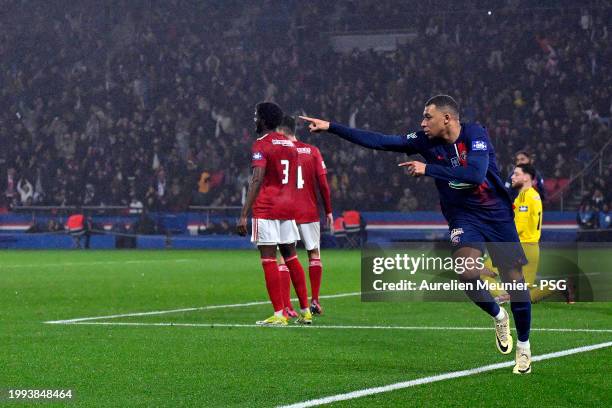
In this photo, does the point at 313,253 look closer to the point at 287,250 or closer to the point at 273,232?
the point at 287,250

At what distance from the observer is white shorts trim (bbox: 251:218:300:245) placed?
12.5 meters

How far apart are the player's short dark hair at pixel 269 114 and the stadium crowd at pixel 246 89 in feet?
74.8

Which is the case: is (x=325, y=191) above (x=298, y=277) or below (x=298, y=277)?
above

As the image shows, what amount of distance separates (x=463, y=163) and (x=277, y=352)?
2.22m

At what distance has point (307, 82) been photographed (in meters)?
41.0

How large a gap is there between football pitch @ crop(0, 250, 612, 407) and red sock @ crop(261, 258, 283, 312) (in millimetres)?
381

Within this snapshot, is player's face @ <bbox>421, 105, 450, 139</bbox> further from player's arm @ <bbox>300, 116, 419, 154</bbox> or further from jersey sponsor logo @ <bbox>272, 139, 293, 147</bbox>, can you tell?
jersey sponsor logo @ <bbox>272, 139, 293, 147</bbox>

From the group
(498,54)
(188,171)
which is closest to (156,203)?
(188,171)

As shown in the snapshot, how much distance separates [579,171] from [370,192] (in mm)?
6277

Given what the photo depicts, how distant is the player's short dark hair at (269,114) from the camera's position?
A: 40.4ft

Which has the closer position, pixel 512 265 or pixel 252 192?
pixel 512 265

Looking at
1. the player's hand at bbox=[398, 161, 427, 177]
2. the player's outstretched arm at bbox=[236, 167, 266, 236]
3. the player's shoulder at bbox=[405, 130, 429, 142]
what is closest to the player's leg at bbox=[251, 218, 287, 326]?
the player's outstretched arm at bbox=[236, 167, 266, 236]

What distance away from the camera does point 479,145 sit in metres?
8.62

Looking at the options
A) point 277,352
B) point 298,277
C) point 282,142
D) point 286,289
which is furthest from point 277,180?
point 277,352
